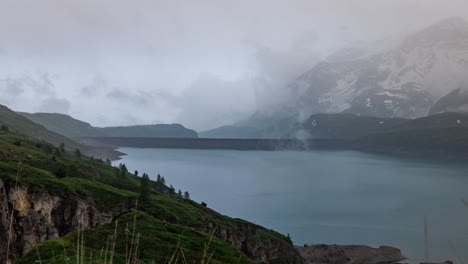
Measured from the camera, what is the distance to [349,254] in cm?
10219

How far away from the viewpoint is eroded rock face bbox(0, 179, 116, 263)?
44719mm

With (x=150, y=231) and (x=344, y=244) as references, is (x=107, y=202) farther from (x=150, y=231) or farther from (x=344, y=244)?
(x=344, y=244)

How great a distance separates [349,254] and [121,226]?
79223 millimetres

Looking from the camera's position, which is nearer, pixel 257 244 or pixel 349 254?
pixel 257 244

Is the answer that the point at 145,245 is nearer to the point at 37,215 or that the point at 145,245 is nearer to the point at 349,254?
the point at 37,215

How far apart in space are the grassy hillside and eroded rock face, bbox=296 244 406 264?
14.7 meters

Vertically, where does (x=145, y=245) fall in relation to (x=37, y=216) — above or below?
below

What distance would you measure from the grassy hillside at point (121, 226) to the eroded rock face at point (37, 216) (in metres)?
0.11

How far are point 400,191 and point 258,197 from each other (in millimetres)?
56465

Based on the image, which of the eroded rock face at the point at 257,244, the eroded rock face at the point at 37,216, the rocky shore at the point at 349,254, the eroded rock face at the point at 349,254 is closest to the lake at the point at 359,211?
the rocky shore at the point at 349,254

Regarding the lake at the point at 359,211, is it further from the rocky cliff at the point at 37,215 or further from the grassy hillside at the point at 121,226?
the rocky cliff at the point at 37,215

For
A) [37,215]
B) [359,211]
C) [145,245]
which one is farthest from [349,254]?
[145,245]

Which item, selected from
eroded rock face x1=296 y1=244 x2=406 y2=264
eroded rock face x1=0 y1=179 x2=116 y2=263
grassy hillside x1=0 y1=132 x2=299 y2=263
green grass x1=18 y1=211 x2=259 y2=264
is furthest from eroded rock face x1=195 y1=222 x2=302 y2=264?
green grass x1=18 y1=211 x2=259 y2=264

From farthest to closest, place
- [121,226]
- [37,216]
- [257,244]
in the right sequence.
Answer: [257,244] < [37,216] < [121,226]
